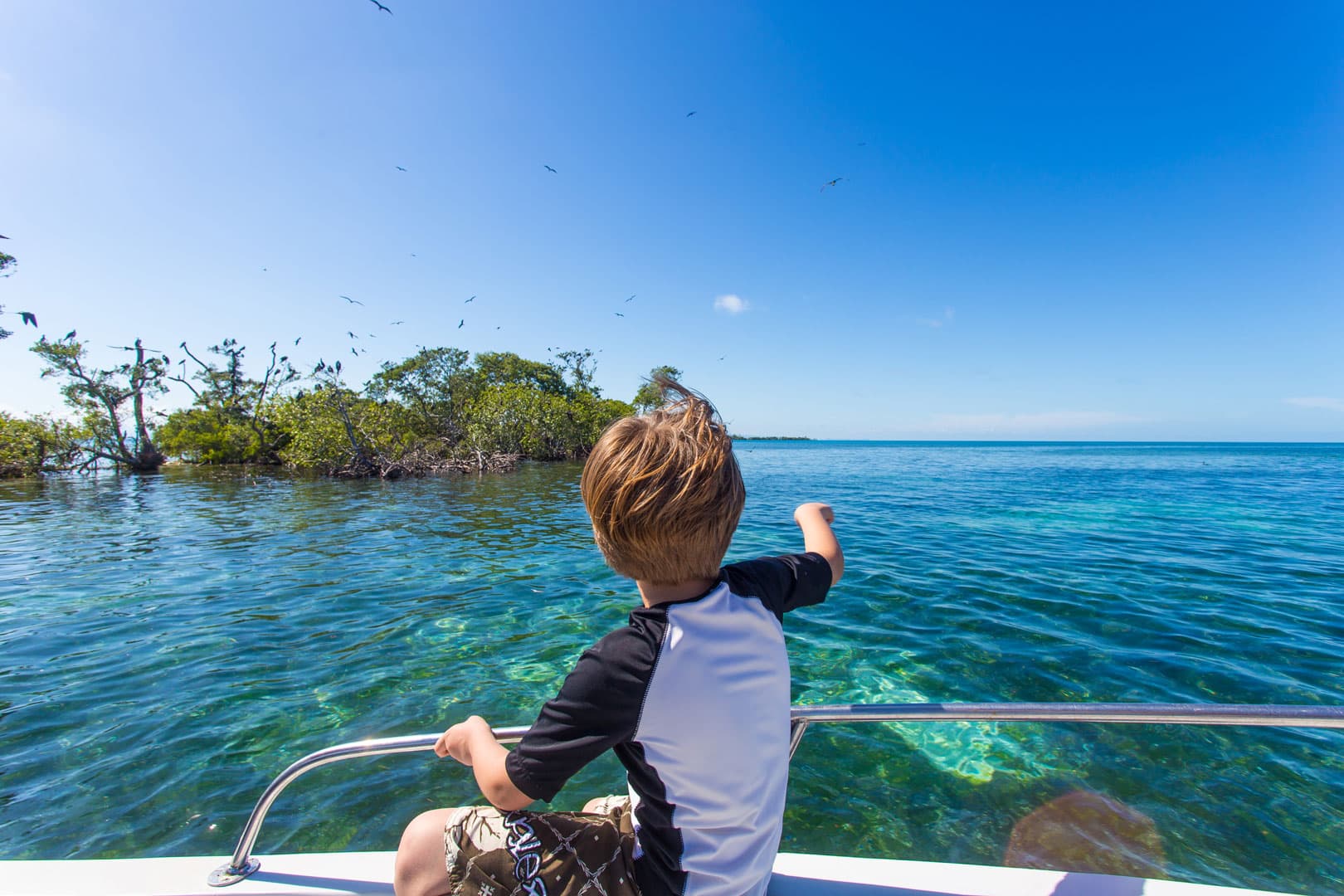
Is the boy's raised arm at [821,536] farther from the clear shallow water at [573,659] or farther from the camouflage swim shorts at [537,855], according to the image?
the clear shallow water at [573,659]

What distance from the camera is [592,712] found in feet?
3.69

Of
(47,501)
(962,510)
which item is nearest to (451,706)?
(962,510)

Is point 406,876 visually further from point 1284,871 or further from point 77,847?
point 1284,871

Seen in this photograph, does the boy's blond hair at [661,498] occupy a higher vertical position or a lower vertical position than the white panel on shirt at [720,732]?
higher

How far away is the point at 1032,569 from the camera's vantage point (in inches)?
341

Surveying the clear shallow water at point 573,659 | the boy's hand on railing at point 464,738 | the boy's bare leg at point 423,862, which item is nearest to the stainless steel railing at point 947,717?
the boy's hand on railing at point 464,738

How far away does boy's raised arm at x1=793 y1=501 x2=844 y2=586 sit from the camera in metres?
1.73

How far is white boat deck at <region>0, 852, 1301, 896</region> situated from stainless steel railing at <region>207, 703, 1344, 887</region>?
4.7 inches

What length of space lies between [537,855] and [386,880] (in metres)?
0.80

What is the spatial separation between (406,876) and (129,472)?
4539 cm

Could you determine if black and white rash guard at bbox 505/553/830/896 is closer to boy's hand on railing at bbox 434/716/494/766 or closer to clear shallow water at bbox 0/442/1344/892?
boy's hand on railing at bbox 434/716/494/766

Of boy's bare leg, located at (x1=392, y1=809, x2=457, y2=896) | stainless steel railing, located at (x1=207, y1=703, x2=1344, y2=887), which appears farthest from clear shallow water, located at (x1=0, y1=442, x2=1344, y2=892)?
boy's bare leg, located at (x1=392, y1=809, x2=457, y2=896)

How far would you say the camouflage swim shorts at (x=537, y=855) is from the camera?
134cm

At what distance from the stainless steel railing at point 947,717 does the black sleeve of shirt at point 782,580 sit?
352 millimetres
